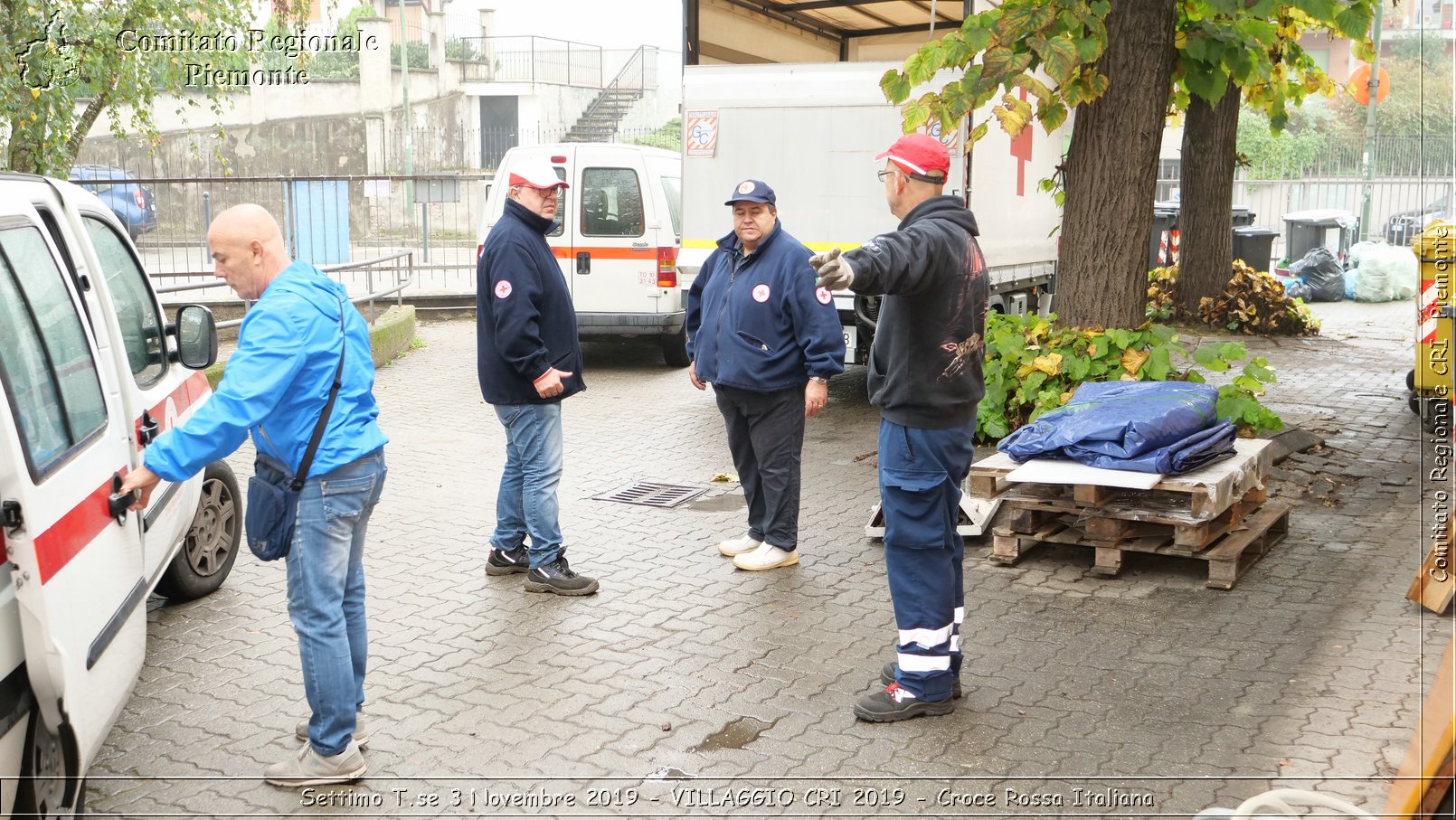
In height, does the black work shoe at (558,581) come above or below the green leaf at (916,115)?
below

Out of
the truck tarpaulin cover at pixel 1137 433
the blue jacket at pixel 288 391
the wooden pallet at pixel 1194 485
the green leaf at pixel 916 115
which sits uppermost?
the green leaf at pixel 916 115

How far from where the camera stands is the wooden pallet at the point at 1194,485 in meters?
5.65

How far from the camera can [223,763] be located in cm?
419

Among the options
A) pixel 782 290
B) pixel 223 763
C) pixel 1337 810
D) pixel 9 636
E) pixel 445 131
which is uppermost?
pixel 445 131

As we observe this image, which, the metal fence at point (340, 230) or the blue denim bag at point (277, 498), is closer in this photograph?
the blue denim bag at point (277, 498)

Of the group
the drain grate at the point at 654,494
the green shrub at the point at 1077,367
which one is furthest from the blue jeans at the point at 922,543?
the green shrub at the point at 1077,367

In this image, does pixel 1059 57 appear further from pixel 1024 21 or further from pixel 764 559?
pixel 764 559

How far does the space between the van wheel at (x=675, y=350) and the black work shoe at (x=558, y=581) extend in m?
7.15

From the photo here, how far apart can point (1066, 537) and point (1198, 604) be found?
71 cm

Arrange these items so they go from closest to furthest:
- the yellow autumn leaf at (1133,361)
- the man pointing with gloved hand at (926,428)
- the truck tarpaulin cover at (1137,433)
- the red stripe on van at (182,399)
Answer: the man pointing with gloved hand at (926,428) < the red stripe on van at (182,399) < the truck tarpaulin cover at (1137,433) < the yellow autumn leaf at (1133,361)

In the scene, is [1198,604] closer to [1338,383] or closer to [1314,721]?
[1314,721]

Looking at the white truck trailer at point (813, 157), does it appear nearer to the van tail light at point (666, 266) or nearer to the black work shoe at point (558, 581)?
the van tail light at point (666, 266)

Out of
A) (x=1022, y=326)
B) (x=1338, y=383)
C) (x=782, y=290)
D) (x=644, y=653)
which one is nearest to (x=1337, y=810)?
(x=644, y=653)

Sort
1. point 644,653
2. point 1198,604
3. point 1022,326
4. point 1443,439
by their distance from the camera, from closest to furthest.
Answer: point 644,653, point 1198,604, point 1443,439, point 1022,326
